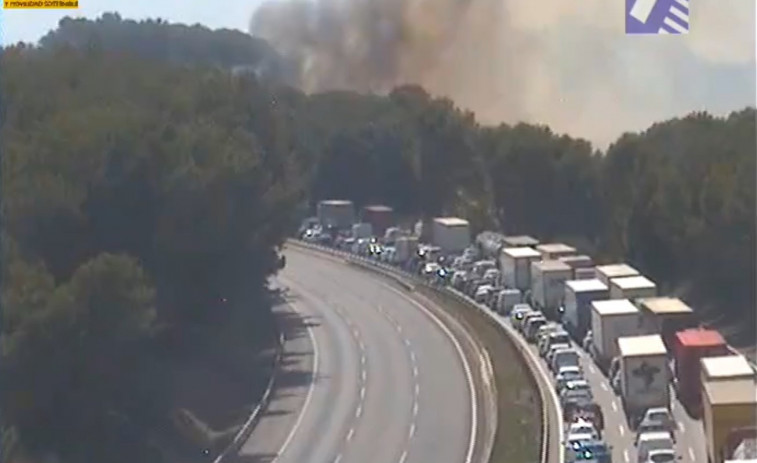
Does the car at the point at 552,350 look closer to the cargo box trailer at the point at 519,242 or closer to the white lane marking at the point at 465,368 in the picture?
the white lane marking at the point at 465,368

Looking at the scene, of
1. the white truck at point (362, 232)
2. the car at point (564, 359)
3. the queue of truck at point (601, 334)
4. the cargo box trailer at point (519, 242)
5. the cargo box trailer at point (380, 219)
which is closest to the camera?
the queue of truck at point (601, 334)

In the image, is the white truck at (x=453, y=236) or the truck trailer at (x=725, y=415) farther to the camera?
the white truck at (x=453, y=236)

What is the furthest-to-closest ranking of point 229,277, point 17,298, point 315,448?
point 229,277
point 315,448
point 17,298

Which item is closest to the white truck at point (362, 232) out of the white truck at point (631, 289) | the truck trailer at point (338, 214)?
the truck trailer at point (338, 214)

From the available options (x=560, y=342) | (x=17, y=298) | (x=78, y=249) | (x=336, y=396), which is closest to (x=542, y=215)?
(x=560, y=342)

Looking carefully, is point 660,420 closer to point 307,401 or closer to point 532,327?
point 307,401

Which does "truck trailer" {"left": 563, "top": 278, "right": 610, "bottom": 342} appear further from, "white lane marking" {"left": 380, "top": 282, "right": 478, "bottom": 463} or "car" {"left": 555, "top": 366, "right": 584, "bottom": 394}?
"car" {"left": 555, "top": 366, "right": 584, "bottom": 394}

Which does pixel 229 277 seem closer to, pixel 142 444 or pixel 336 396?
pixel 336 396

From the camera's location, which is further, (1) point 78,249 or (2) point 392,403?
(2) point 392,403

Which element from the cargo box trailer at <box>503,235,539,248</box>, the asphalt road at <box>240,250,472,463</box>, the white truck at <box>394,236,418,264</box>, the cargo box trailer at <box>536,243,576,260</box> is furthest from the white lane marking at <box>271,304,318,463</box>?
the white truck at <box>394,236,418,264</box>
